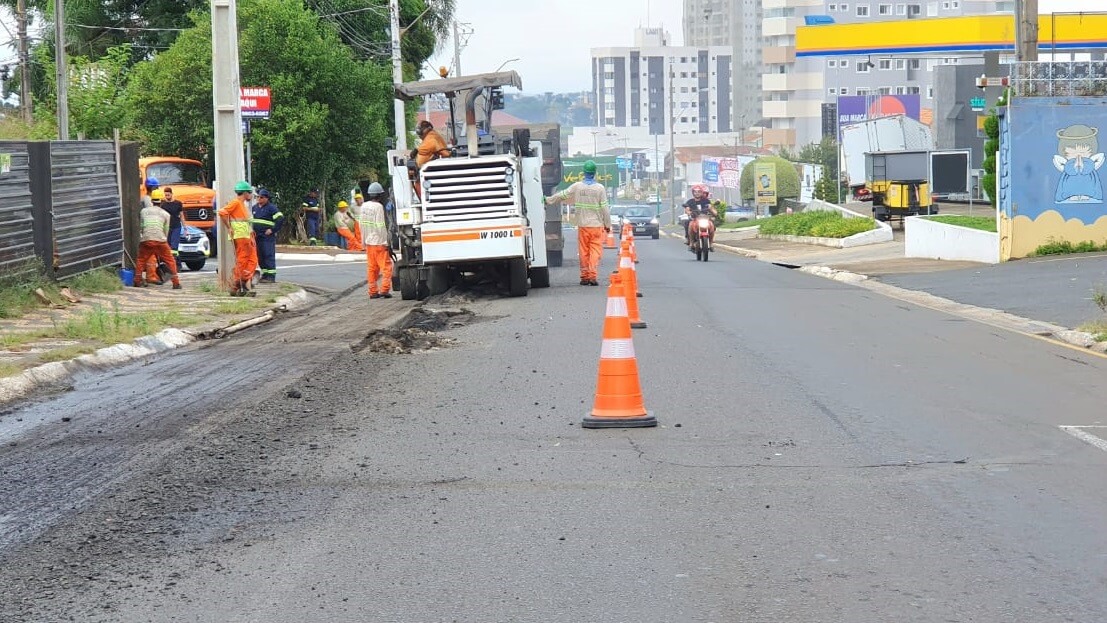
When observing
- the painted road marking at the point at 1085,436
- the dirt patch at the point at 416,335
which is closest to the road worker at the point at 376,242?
the dirt patch at the point at 416,335

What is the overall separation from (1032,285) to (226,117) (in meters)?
12.7

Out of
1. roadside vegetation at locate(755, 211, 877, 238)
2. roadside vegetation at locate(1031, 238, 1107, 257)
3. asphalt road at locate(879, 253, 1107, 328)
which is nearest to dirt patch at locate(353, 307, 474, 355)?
asphalt road at locate(879, 253, 1107, 328)

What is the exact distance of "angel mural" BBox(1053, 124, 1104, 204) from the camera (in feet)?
86.4

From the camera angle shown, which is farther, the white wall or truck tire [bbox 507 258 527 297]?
the white wall

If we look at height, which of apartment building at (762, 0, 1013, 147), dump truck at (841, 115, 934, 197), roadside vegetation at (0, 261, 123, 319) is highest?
apartment building at (762, 0, 1013, 147)

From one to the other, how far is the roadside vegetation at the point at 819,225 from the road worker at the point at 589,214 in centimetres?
2020

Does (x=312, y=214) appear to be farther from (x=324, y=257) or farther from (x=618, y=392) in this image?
(x=618, y=392)

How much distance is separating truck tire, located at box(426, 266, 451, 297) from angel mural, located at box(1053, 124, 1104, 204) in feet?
42.9

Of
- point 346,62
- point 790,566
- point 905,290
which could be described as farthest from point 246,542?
point 346,62

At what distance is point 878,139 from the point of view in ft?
171

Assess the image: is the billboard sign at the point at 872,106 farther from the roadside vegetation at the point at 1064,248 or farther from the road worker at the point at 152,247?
the road worker at the point at 152,247

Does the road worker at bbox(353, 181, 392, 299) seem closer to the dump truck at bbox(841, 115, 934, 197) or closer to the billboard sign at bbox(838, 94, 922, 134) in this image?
the dump truck at bbox(841, 115, 934, 197)

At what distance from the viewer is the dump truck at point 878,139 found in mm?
51906

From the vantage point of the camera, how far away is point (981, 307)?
61.1 feet
